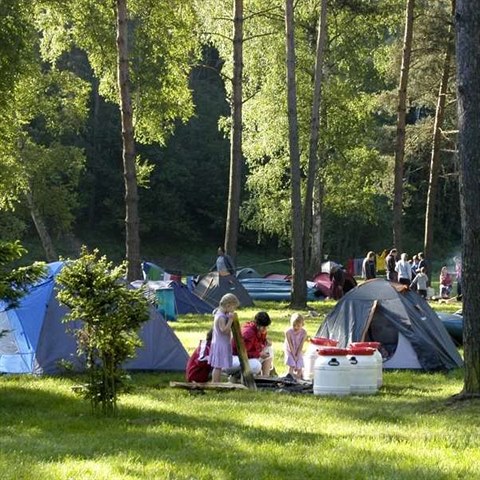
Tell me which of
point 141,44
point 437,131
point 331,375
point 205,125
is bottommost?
point 331,375

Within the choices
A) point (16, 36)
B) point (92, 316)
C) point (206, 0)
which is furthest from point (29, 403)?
point (206, 0)

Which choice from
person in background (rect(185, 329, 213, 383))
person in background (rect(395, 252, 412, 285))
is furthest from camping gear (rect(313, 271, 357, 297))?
person in background (rect(185, 329, 213, 383))

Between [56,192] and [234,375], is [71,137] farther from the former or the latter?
[234,375]

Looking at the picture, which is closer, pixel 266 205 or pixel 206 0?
pixel 206 0

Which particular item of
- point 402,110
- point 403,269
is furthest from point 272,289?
point 402,110

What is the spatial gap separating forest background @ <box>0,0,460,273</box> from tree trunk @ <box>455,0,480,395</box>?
39.6 feet

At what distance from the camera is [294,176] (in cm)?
2230

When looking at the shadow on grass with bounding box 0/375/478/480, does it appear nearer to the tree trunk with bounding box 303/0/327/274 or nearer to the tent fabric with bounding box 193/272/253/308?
the tent fabric with bounding box 193/272/253/308

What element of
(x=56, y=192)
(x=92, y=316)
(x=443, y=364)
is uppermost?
(x=56, y=192)

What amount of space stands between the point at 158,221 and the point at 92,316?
148ft

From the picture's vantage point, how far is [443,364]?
13211mm

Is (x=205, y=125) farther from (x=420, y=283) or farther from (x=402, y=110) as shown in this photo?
(x=402, y=110)

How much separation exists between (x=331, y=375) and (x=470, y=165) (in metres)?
3.08

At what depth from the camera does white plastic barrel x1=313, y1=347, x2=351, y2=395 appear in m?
11.0
